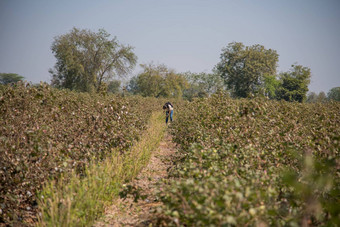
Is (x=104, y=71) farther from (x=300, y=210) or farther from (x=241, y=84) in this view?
(x=300, y=210)

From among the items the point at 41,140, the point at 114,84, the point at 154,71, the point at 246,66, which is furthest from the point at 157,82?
the point at 114,84

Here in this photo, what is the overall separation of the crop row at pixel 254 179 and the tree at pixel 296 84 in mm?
45435

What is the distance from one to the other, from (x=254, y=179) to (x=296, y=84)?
50142mm

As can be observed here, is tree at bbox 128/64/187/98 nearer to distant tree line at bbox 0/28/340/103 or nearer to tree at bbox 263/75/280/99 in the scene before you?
distant tree line at bbox 0/28/340/103

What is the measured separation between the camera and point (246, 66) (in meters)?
52.0

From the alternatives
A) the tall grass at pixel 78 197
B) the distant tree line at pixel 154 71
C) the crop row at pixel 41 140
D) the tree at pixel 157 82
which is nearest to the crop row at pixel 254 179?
the tall grass at pixel 78 197

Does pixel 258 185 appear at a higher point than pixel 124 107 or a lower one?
lower

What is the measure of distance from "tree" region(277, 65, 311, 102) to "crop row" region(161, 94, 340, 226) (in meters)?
45.4

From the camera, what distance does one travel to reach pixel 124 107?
639 cm

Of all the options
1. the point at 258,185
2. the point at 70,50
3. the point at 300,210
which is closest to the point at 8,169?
the point at 258,185

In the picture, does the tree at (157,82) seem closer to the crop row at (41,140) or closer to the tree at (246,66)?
the tree at (246,66)

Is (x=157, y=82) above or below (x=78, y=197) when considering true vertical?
above

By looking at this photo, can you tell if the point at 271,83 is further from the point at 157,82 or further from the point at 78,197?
the point at 78,197

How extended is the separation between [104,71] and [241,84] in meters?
28.2
